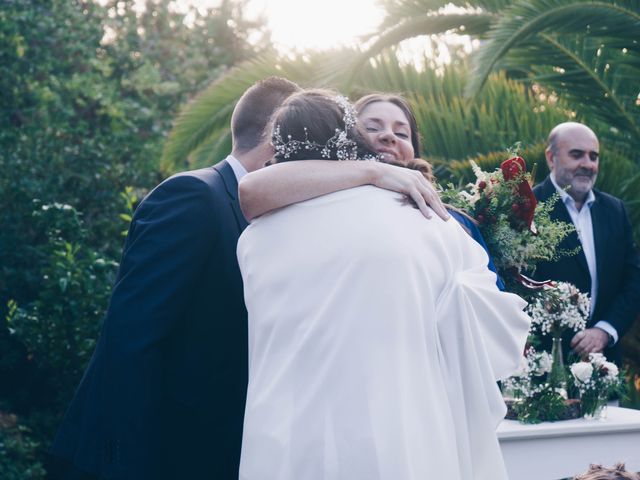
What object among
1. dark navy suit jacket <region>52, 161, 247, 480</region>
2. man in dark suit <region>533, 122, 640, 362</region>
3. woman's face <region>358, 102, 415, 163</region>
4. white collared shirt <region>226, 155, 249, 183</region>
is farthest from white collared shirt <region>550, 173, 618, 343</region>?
dark navy suit jacket <region>52, 161, 247, 480</region>

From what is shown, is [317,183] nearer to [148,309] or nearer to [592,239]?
[148,309]

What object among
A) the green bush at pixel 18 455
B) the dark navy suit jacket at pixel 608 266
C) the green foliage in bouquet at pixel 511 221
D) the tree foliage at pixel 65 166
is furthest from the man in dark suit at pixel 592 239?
the green bush at pixel 18 455

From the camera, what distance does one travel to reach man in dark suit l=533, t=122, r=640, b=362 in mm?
5594

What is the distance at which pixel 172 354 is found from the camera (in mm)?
2975

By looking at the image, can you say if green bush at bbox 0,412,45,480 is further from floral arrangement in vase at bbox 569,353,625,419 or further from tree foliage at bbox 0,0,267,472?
floral arrangement in vase at bbox 569,353,625,419

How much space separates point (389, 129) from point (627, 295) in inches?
114

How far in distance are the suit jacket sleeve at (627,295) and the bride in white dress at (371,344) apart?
3191mm

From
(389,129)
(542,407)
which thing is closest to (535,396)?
(542,407)

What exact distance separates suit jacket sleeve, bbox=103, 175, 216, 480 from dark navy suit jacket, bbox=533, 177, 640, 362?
3083 millimetres

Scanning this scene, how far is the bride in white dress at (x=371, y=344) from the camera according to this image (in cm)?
230

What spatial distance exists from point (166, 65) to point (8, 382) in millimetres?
6227

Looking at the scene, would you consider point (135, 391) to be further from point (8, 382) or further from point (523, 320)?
point (8, 382)

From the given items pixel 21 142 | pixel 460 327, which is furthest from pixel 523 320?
pixel 21 142

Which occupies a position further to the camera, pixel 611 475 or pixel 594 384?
pixel 594 384
